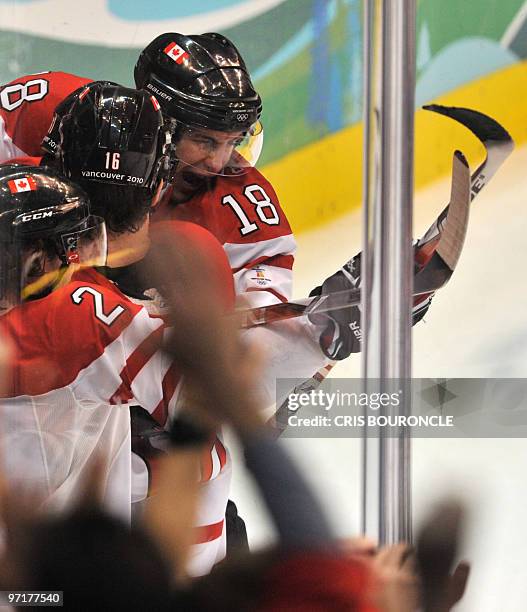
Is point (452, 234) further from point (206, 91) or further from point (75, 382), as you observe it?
point (75, 382)

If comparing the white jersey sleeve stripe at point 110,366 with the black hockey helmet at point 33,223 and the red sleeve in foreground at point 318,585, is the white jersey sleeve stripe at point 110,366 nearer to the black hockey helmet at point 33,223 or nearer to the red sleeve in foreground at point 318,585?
the black hockey helmet at point 33,223

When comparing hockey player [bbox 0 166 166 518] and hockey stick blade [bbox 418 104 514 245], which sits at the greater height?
hockey stick blade [bbox 418 104 514 245]

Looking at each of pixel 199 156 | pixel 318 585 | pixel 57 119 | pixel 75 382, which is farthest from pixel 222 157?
pixel 318 585

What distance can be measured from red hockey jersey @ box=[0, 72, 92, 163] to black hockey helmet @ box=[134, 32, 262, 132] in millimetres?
70

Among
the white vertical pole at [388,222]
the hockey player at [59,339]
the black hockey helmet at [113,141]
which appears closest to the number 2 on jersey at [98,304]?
the hockey player at [59,339]

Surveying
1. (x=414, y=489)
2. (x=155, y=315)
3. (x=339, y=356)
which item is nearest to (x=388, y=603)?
(x=414, y=489)

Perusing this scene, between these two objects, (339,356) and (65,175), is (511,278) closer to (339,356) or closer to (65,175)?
(339,356)

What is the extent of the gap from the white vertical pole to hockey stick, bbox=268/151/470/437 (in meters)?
0.03

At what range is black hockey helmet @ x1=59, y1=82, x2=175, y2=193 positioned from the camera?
147cm

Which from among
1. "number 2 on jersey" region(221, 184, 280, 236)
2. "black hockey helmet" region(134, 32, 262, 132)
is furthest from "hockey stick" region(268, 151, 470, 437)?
"black hockey helmet" region(134, 32, 262, 132)

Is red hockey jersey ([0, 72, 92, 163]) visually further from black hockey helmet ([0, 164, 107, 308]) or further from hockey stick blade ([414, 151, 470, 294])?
hockey stick blade ([414, 151, 470, 294])

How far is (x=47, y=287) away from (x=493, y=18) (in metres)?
0.51

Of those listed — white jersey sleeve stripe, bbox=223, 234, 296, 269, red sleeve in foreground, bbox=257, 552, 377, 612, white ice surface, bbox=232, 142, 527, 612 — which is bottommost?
red sleeve in foreground, bbox=257, 552, 377, 612

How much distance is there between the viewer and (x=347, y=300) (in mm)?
1460
